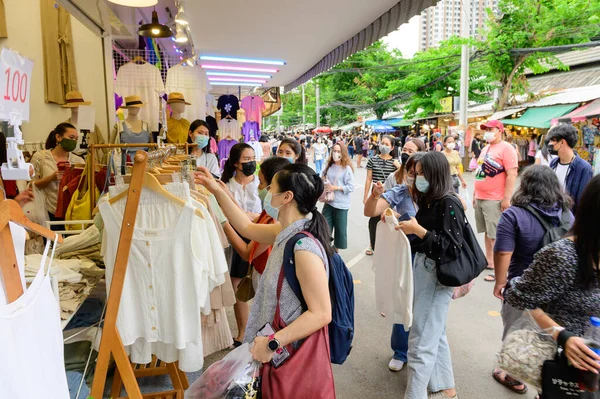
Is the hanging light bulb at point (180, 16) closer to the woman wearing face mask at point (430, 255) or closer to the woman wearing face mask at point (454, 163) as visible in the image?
the woman wearing face mask at point (430, 255)

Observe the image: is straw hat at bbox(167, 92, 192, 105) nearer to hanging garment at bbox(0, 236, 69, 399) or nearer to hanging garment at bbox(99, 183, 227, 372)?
hanging garment at bbox(99, 183, 227, 372)

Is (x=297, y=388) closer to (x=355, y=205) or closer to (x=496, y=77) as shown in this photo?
(x=355, y=205)

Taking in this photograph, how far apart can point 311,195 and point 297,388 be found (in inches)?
34.6

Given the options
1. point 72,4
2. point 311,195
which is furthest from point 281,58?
point 311,195

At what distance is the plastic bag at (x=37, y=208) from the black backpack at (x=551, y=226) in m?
3.82

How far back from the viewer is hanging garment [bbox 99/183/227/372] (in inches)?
87.9

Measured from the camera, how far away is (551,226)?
2885 millimetres

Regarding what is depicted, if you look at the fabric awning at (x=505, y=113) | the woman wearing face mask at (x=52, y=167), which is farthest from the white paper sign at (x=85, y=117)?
the fabric awning at (x=505, y=113)

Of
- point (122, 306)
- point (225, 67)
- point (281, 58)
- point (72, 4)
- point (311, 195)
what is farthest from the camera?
point (225, 67)

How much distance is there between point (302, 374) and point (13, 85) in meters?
2.18

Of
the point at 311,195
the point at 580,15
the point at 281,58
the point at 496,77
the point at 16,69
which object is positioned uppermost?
the point at 580,15

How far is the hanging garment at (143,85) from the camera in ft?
16.9

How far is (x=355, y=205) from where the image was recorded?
435 inches

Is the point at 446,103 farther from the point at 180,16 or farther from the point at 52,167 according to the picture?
the point at 52,167
